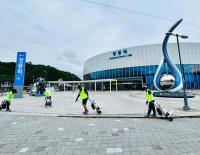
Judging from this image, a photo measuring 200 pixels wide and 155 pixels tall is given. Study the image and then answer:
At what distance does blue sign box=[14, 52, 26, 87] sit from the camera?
27094 mm

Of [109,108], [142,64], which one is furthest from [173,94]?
[142,64]

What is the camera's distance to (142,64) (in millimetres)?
61219

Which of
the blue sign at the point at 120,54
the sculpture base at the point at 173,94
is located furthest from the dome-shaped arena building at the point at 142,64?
the sculpture base at the point at 173,94

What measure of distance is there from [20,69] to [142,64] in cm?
4318

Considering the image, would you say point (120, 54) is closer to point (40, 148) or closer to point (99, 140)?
point (99, 140)

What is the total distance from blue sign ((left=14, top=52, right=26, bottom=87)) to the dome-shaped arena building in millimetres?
41153

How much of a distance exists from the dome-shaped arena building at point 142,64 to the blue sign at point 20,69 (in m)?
41.2

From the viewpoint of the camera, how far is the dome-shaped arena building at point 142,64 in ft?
193

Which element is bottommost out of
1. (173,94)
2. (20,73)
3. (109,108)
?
(109,108)

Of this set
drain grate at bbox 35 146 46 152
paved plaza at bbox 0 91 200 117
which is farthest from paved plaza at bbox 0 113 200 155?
paved plaza at bbox 0 91 200 117

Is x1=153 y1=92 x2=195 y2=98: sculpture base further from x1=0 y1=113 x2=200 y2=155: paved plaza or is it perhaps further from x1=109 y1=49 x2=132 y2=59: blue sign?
x1=109 y1=49 x2=132 y2=59: blue sign

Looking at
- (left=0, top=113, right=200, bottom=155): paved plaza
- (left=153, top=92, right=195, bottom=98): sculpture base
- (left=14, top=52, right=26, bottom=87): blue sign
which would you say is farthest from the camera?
(left=14, top=52, right=26, bottom=87): blue sign

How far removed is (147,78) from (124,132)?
56.1 meters

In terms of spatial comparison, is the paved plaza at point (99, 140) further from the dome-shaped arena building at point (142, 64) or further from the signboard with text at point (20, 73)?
the dome-shaped arena building at point (142, 64)
